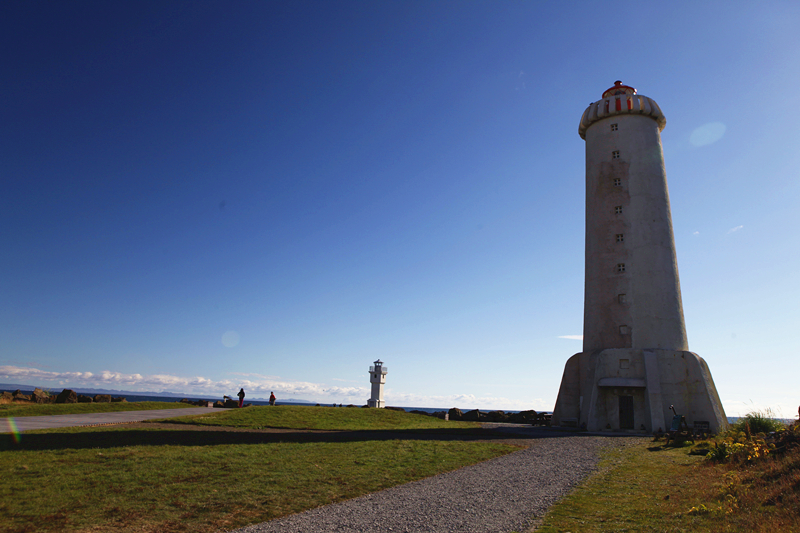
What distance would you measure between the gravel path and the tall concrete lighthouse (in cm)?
1705

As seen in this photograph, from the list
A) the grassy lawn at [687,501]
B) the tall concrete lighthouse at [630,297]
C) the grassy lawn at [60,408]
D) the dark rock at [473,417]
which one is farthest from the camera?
the dark rock at [473,417]

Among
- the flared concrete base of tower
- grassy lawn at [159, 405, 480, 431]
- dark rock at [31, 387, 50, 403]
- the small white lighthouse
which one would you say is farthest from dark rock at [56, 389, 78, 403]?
the flared concrete base of tower

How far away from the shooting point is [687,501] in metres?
7.76

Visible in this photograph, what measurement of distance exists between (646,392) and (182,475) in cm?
2512

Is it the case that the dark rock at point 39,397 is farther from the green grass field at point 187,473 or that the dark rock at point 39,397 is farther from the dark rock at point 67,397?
the green grass field at point 187,473

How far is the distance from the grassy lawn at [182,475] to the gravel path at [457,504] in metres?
0.54

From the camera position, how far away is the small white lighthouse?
38.7 metres

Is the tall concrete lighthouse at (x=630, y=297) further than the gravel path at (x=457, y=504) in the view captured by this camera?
Yes

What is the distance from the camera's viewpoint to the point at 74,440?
12.9m

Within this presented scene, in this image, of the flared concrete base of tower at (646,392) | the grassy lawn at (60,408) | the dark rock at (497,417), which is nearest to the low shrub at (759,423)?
the flared concrete base of tower at (646,392)

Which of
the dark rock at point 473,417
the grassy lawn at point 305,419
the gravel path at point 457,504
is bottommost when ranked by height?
the dark rock at point 473,417

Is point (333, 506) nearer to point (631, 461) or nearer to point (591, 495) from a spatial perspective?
point (591, 495)

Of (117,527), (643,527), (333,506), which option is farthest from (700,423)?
(117,527)

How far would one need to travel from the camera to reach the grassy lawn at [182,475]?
657 centimetres
